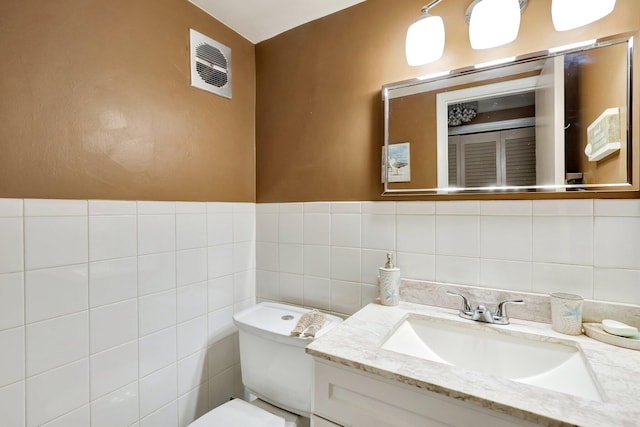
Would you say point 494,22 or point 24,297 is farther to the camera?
point 494,22

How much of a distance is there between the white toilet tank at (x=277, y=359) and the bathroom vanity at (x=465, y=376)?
0.29m

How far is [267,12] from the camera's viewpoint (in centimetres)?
137

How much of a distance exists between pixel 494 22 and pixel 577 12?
216 millimetres

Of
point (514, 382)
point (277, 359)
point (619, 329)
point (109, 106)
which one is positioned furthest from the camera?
point (277, 359)

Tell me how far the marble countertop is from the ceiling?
4.59 ft

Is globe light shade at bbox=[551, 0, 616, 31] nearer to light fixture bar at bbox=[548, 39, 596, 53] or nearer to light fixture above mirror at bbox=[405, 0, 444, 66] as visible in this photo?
light fixture bar at bbox=[548, 39, 596, 53]

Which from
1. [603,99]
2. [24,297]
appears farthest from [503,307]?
[24,297]

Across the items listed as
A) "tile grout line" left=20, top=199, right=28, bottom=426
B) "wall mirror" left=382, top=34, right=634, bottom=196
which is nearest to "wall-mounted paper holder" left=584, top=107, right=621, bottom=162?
"wall mirror" left=382, top=34, right=634, bottom=196

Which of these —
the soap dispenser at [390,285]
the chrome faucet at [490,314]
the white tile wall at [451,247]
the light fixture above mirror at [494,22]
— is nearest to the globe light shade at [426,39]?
the light fixture above mirror at [494,22]

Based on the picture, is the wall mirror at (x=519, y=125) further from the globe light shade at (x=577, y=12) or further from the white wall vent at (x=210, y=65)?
the white wall vent at (x=210, y=65)

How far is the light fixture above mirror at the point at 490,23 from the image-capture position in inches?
33.4

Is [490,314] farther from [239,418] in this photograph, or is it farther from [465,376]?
[239,418]

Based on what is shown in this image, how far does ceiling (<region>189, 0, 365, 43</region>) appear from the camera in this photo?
4.28 ft

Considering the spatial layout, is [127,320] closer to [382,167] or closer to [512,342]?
[382,167]
